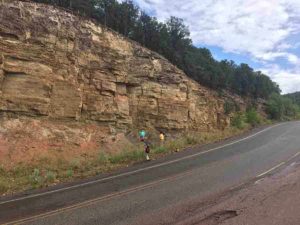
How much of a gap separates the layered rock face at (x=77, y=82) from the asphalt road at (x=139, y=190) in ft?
25.1

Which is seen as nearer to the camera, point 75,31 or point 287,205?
point 287,205

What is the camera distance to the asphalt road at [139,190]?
9852 millimetres

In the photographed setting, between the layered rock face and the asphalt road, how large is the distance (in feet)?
25.1

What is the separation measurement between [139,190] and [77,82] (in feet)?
47.5

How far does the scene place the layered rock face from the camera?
22656 millimetres

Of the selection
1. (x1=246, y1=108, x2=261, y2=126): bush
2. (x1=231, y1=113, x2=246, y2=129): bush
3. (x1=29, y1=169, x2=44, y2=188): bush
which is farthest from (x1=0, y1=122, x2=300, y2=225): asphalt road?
(x1=246, y1=108, x2=261, y2=126): bush

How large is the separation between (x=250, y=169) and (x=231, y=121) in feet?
84.7

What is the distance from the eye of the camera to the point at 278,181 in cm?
1270

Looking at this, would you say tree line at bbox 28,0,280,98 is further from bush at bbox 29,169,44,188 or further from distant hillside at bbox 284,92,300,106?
distant hillside at bbox 284,92,300,106

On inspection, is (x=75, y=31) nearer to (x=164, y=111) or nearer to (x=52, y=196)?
(x=164, y=111)

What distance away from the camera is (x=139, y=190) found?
12.4m

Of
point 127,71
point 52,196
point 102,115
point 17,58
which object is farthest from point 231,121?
point 52,196

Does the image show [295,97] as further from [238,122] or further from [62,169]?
[62,169]

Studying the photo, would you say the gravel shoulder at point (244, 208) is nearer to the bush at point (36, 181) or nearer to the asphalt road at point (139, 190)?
the asphalt road at point (139, 190)
